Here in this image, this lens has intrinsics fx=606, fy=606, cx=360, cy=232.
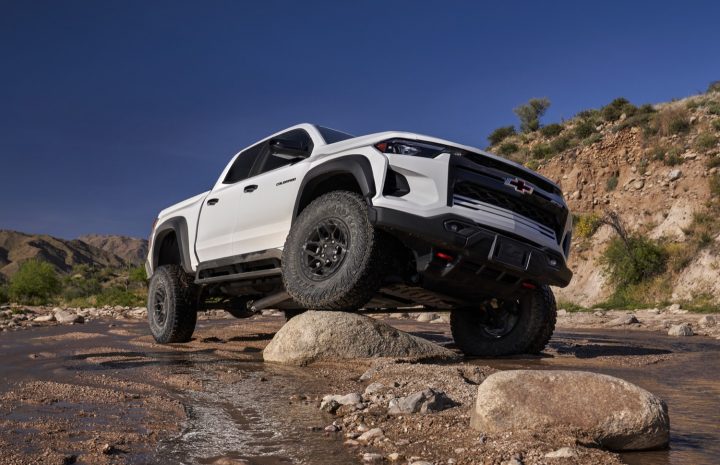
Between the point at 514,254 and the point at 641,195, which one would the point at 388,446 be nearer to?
the point at 514,254

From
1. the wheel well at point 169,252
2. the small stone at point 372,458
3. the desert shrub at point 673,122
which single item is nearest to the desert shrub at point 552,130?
the desert shrub at point 673,122

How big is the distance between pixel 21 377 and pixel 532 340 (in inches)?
174

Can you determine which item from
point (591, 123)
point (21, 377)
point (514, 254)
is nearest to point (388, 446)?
point (514, 254)

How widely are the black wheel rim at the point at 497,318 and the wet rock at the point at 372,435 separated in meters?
3.65

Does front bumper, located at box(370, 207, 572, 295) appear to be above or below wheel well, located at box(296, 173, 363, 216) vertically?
below

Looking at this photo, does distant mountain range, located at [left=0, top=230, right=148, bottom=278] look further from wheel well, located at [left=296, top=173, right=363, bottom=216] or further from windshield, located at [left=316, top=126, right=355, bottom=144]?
wheel well, located at [left=296, top=173, right=363, bottom=216]

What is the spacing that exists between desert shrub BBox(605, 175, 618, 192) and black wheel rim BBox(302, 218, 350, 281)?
24.1 metres

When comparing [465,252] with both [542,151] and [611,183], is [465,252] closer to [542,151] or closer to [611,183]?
[611,183]

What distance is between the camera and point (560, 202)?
5.72m

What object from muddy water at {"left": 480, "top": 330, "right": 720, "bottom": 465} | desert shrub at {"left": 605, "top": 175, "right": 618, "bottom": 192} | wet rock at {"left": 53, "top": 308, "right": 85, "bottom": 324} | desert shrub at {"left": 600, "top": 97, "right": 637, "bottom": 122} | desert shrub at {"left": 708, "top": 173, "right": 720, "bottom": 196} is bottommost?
wet rock at {"left": 53, "top": 308, "right": 85, "bottom": 324}

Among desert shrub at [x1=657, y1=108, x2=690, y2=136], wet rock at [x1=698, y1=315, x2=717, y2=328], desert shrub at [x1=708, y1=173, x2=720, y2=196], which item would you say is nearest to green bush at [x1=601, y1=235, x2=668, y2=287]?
desert shrub at [x1=708, y1=173, x2=720, y2=196]

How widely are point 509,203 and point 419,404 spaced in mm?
2644

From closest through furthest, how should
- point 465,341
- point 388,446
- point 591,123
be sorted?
point 388,446 < point 465,341 < point 591,123

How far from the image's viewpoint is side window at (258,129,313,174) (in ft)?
19.2
